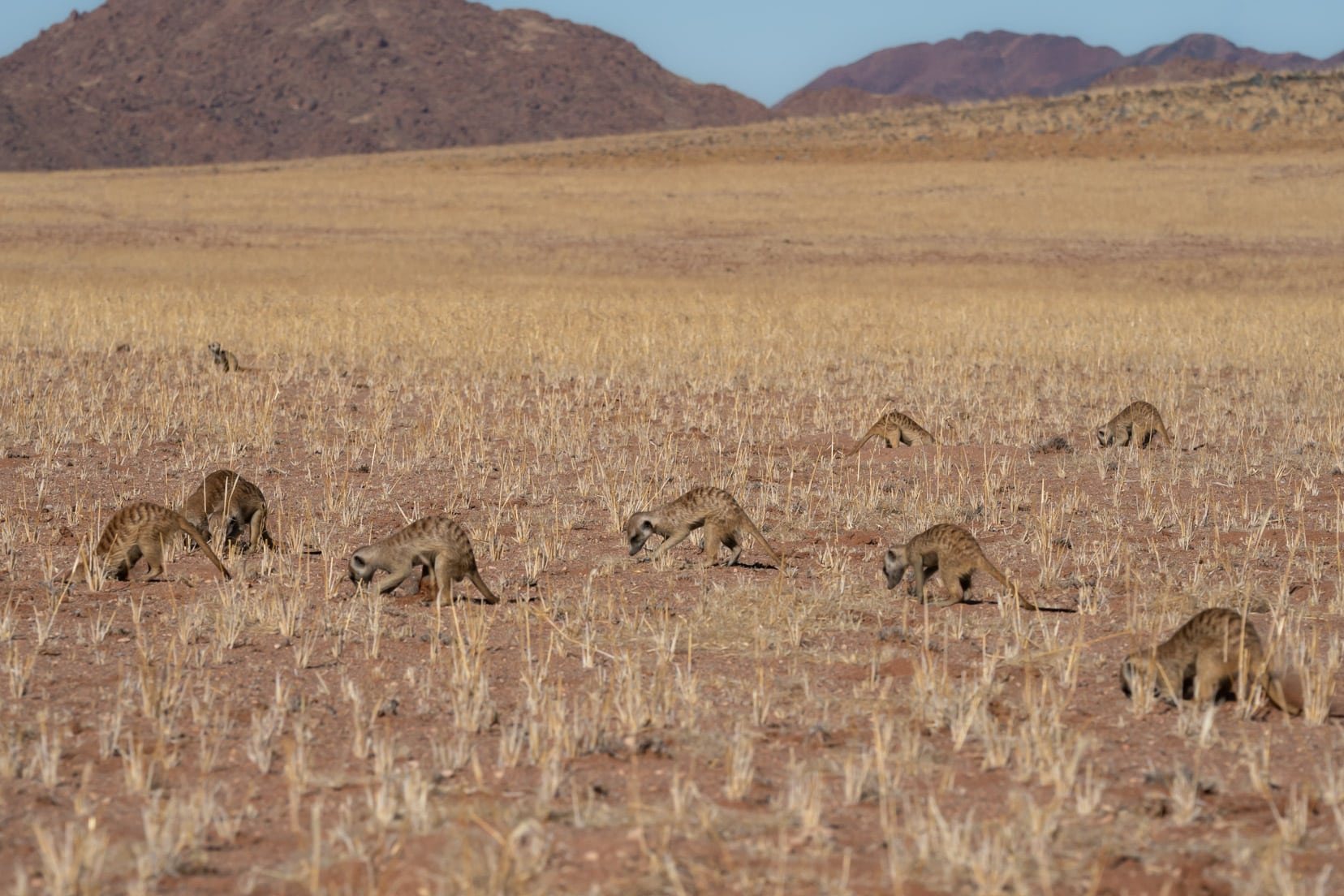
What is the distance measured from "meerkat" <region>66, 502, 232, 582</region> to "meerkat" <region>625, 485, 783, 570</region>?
222 centimetres

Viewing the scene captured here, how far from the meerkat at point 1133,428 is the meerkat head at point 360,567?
22.4 feet

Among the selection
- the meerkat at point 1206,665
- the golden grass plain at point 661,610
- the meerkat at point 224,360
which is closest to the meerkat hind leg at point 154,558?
the golden grass plain at point 661,610

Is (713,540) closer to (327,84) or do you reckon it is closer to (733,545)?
(733,545)

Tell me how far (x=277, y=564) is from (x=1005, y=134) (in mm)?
49539

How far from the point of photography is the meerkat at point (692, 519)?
785 cm

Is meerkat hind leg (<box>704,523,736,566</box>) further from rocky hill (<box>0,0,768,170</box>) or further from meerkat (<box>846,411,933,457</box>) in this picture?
rocky hill (<box>0,0,768,170</box>)

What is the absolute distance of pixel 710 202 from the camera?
137ft

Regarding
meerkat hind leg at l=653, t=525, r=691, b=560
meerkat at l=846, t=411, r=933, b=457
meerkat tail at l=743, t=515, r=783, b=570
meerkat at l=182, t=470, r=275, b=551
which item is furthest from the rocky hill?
meerkat tail at l=743, t=515, r=783, b=570

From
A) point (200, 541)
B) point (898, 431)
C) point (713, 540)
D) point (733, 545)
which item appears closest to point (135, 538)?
point (200, 541)

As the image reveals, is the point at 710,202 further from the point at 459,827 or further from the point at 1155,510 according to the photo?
the point at 459,827

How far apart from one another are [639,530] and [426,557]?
4.38ft

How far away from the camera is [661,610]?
22.6 feet

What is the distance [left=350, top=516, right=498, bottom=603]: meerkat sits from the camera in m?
6.95

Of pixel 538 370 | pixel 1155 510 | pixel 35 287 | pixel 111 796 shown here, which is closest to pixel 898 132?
pixel 35 287
